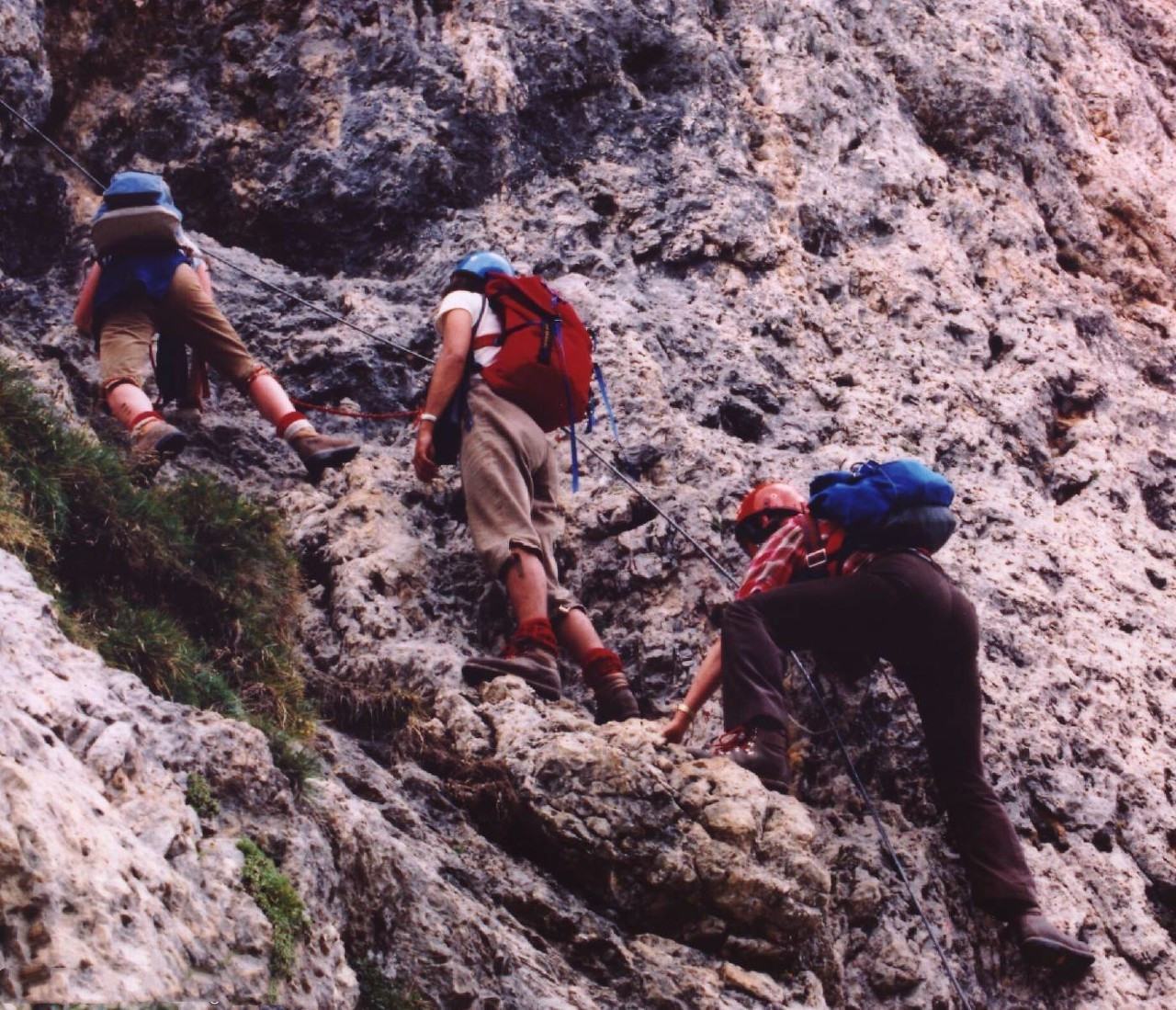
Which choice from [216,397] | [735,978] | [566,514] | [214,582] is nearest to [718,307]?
[566,514]

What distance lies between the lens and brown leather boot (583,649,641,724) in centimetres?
715

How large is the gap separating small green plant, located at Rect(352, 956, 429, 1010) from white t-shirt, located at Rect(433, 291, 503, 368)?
12.4 feet

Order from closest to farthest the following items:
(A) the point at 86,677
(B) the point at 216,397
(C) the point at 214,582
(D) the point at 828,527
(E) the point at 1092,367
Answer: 1. (A) the point at 86,677
2. (C) the point at 214,582
3. (D) the point at 828,527
4. (B) the point at 216,397
5. (E) the point at 1092,367

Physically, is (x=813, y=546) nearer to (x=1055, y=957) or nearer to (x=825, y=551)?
(x=825, y=551)

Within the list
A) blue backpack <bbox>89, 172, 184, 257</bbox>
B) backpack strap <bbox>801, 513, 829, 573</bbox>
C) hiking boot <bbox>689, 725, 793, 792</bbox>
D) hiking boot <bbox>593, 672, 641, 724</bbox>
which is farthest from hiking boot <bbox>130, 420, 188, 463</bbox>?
backpack strap <bbox>801, 513, 829, 573</bbox>

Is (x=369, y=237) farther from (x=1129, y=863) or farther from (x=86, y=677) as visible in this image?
(x=1129, y=863)

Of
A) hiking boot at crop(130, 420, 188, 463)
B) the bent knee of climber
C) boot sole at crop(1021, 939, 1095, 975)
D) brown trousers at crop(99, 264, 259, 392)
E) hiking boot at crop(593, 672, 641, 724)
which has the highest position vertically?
brown trousers at crop(99, 264, 259, 392)

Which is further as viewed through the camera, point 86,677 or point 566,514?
point 566,514

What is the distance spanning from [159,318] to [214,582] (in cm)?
204

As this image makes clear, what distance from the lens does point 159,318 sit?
8188mm

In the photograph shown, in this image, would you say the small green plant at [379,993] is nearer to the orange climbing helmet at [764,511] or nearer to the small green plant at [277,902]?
the small green plant at [277,902]

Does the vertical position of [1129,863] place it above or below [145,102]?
below

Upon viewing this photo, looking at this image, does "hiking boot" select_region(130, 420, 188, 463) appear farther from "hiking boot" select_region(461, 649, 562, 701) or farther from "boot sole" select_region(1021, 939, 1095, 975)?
"boot sole" select_region(1021, 939, 1095, 975)

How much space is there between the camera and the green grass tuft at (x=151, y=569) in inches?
235
